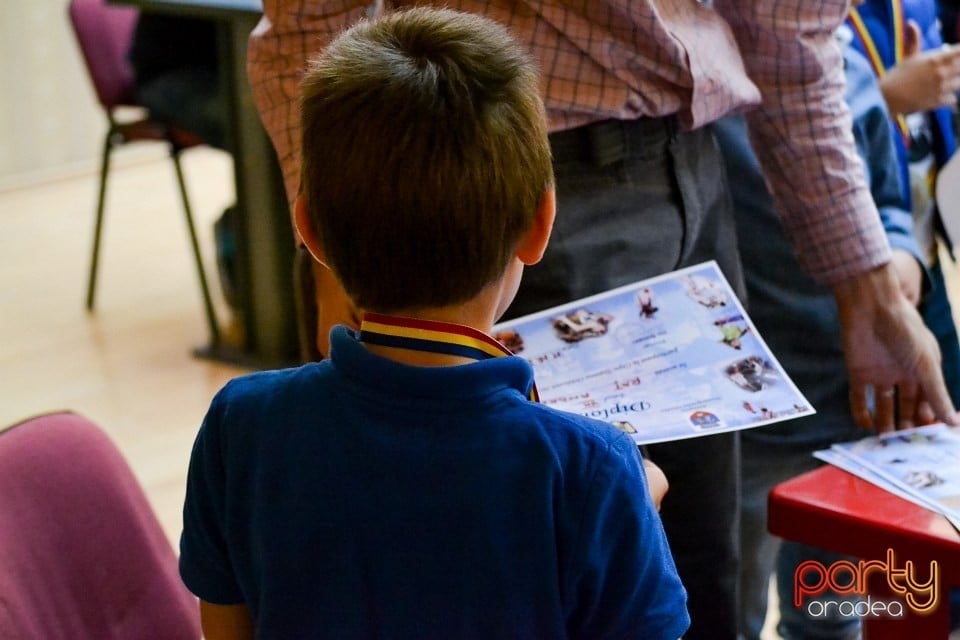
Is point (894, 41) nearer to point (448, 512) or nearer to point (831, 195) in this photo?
point (831, 195)

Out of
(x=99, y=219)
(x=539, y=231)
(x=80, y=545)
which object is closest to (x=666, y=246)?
(x=539, y=231)

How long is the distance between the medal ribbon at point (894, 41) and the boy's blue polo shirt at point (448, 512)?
3.65 feet

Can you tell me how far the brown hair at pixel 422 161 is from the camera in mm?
729

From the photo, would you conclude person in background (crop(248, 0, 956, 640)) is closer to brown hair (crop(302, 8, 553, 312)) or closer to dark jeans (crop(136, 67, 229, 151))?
brown hair (crop(302, 8, 553, 312))

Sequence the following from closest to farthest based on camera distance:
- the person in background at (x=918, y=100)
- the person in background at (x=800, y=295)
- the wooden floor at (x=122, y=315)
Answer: the person in background at (x=800, y=295) → the person in background at (x=918, y=100) → the wooden floor at (x=122, y=315)

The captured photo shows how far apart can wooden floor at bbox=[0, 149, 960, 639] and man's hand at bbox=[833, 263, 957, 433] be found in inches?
29.9

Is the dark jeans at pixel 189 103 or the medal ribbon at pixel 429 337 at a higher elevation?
the medal ribbon at pixel 429 337

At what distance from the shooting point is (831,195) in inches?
51.4

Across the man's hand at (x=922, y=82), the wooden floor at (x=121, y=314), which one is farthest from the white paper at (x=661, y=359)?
the wooden floor at (x=121, y=314)

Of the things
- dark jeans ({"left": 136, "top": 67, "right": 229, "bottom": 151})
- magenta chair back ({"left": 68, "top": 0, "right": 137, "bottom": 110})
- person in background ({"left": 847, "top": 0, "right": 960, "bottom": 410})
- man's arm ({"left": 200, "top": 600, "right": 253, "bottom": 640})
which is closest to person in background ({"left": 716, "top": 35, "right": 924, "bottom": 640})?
person in background ({"left": 847, "top": 0, "right": 960, "bottom": 410})

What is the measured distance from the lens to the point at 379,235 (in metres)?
0.74

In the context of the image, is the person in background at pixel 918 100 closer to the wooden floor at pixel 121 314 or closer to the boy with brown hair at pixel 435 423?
the boy with brown hair at pixel 435 423

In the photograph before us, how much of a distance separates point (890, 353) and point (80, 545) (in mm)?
848

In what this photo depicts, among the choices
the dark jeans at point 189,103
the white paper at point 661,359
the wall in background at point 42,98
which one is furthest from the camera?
the wall in background at point 42,98
